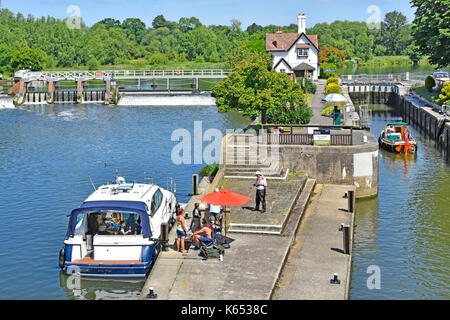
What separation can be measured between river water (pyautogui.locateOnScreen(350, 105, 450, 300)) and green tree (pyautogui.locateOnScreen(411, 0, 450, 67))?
18.2m

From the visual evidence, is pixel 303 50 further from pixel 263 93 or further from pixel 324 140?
pixel 324 140

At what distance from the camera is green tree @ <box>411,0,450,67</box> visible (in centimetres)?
5931

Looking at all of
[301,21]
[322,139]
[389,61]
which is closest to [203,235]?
[322,139]

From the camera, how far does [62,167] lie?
44594 mm

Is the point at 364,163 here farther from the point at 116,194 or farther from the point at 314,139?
the point at 116,194

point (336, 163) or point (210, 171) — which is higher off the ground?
point (336, 163)

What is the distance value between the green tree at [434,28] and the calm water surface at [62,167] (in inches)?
746

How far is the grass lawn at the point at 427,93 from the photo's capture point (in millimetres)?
67500

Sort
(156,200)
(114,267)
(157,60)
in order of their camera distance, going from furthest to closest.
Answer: (157,60), (156,200), (114,267)

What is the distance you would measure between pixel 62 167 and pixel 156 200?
1948 cm

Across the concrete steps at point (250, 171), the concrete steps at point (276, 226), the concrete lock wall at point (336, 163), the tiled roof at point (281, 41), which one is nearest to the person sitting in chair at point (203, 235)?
the concrete steps at point (276, 226)

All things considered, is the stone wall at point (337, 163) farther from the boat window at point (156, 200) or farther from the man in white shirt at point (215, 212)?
the man in white shirt at point (215, 212)

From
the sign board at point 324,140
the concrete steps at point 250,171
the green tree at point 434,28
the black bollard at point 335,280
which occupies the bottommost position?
the black bollard at point 335,280
